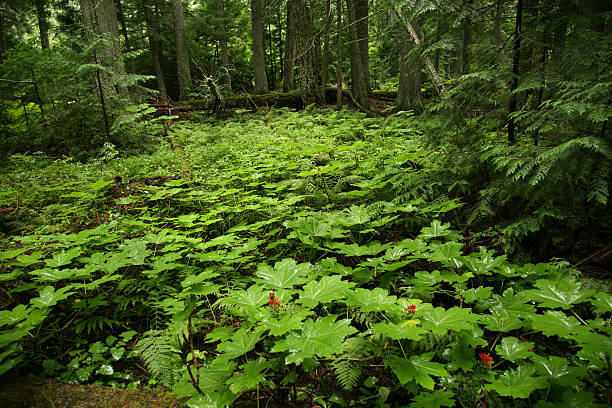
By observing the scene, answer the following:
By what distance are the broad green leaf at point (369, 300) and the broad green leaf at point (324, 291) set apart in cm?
5

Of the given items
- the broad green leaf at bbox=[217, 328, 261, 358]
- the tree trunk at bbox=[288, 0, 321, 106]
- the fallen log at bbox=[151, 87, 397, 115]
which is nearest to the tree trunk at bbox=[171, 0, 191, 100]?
the fallen log at bbox=[151, 87, 397, 115]

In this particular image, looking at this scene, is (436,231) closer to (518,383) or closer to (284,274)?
(518,383)

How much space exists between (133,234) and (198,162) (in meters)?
2.83

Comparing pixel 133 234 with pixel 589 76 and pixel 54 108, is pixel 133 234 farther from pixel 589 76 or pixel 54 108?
pixel 54 108

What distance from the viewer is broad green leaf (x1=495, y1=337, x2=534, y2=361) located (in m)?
1.47

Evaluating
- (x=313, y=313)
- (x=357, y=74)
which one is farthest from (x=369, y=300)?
(x=357, y=74)

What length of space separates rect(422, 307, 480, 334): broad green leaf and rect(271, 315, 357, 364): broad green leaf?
1.44ft

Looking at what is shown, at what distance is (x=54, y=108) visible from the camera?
685cm

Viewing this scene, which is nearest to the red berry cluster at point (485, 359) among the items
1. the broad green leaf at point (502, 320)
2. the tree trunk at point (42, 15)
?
the broad green leaf at point (502, 320)

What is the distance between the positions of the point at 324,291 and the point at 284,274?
1.06ft

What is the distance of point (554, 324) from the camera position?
1.47 metres

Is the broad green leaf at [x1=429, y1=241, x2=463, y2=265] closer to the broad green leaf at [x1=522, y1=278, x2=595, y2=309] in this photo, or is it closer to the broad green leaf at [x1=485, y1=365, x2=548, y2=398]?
the broad green leaf at [x1=522, y1=278, x2=595, y2=309]

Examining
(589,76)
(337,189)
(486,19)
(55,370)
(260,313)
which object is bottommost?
(55,370)

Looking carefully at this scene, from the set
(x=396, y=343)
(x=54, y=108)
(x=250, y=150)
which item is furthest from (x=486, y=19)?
(x=54, y=108)
